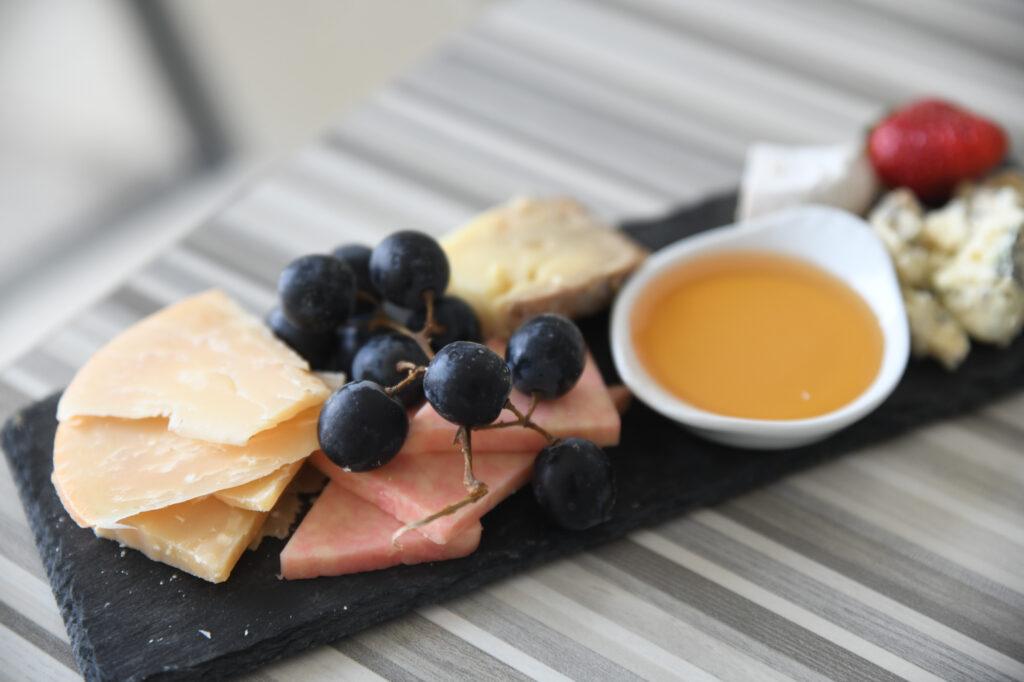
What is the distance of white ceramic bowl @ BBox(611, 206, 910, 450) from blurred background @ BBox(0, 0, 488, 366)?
2093 millimetres

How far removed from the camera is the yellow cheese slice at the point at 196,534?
135 centimetres

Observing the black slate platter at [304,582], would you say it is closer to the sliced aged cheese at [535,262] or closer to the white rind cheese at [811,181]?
the sliced aged cheese at [535,262]

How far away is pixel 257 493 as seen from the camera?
1353 mm

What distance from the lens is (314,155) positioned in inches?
89.4

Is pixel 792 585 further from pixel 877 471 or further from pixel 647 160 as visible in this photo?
pixel 647 160

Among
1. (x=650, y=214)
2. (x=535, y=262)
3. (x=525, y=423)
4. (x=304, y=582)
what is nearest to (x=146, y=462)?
(x=304, y=582)

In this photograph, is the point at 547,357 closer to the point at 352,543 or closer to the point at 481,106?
Result: the point at 352,543

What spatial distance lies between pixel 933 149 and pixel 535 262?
85 cm

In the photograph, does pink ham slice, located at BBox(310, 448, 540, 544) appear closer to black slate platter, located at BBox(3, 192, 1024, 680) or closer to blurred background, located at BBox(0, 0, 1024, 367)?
black slate platter, located at BBox(3, 192, 1024, 680)

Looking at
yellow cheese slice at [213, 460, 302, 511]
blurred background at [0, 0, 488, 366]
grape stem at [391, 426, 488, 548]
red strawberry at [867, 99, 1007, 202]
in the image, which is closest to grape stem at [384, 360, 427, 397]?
grape stem at [391, 426, 488, 548]

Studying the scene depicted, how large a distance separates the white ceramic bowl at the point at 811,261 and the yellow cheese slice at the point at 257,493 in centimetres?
59

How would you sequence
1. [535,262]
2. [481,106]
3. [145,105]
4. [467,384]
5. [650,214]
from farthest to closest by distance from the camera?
1. [145,105]
2. [481,106]
3. [650,214]
4. [535,262]
5. [467,384]

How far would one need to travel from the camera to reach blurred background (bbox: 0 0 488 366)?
336 centimetres

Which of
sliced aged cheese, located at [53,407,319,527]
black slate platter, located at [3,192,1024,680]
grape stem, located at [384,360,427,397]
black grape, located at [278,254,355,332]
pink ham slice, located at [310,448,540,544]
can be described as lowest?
black slate platter, located at [3,192,1024,680]
